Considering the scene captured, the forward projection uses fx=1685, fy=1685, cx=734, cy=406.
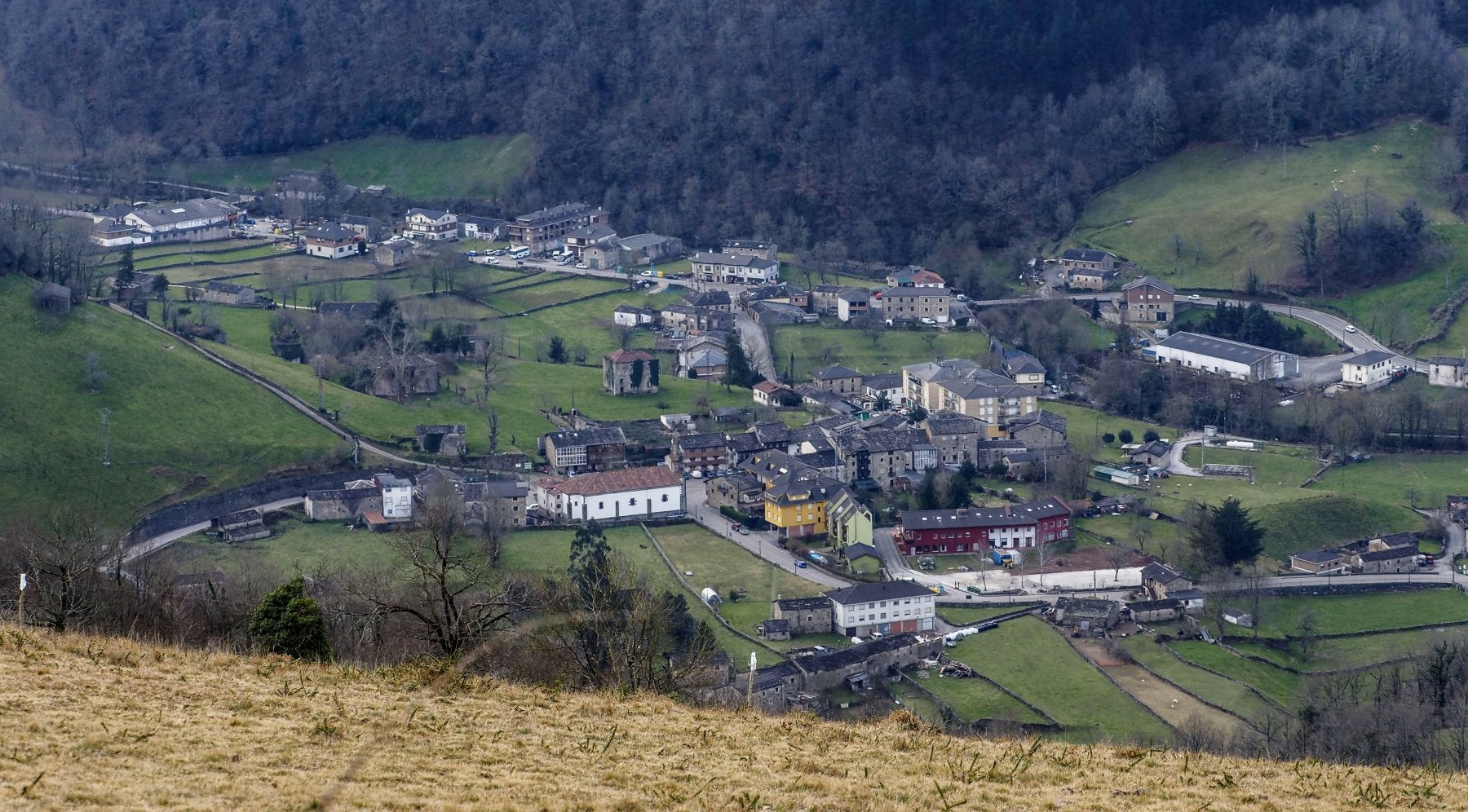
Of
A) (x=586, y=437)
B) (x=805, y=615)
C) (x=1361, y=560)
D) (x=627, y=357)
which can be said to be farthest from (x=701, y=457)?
(x=1361, y=560)

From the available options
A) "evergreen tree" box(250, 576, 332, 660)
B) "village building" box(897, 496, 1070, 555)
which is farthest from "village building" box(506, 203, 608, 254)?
"evergreen tree" box(250, 576, 332, 660)

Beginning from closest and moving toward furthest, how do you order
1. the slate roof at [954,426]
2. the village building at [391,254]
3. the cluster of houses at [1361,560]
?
the cluster of houses at [1361,560]
the slate roof at [954,426]
the village building at [391,254]

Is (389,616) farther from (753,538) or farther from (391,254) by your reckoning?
(391,254)

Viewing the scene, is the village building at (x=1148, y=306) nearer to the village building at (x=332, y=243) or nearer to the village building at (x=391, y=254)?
the village building at (x=391, y=254)

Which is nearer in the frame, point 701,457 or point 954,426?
point 701,457

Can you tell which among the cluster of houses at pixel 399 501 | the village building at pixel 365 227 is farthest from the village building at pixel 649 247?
the cluster of houses at pixel 399 501
